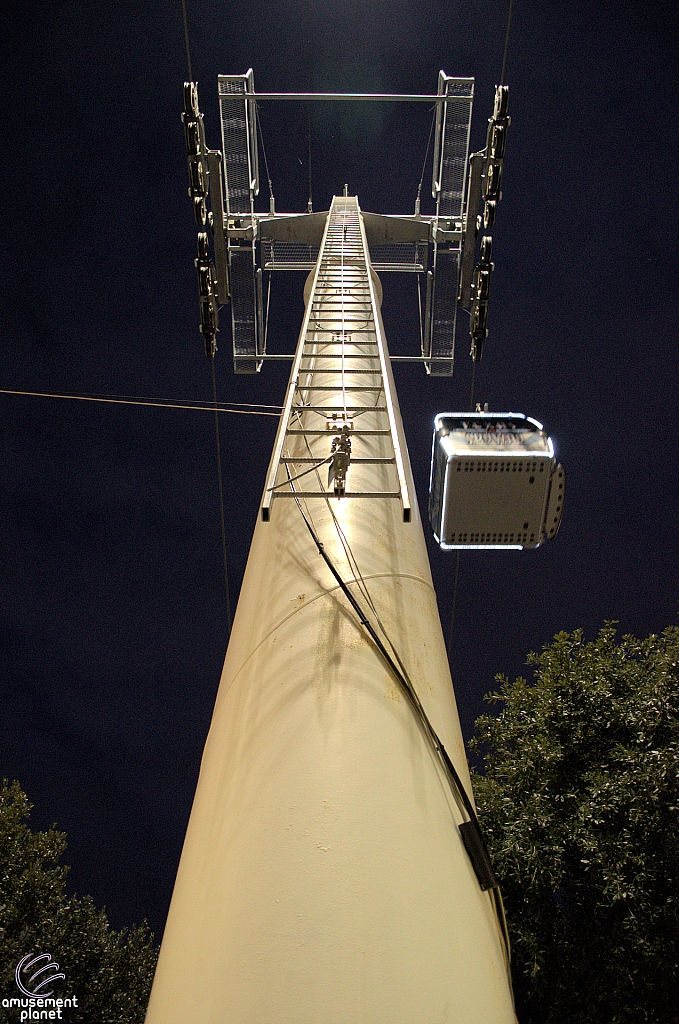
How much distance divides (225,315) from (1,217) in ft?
28.6

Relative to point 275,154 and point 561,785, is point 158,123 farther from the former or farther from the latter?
point 561,785

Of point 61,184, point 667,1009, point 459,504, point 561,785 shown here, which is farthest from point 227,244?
point 667,1009

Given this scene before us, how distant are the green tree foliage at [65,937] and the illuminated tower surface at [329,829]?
9411 mm

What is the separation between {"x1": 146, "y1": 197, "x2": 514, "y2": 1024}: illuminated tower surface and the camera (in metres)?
2.91

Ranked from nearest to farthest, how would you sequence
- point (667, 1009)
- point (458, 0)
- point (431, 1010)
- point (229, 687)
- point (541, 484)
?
point (431, 1010)
point (229, 687)
point (541, 484)
point (667, 1009)
point (458, 0)

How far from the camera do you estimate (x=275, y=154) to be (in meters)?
18.4

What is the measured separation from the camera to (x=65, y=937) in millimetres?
11656

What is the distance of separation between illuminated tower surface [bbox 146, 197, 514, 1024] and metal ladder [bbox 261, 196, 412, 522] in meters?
0.19

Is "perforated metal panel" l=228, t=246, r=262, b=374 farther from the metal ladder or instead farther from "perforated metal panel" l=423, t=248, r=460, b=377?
"perforated metal panel" l=423, t=248, r=460, b=377

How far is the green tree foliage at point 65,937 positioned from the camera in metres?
11.3

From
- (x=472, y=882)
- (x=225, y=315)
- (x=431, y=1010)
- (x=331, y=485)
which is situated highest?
(x=331, y=485)

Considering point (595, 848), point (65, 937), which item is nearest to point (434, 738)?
point (595, 848)

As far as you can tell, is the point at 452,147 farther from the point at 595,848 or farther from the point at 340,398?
the point at 595,848

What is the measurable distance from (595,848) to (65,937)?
898 centimetres
